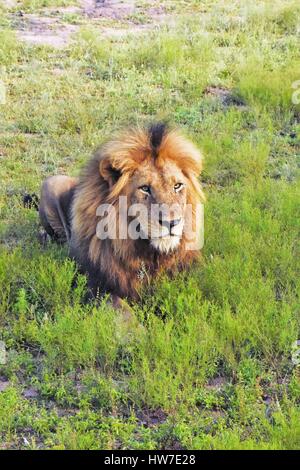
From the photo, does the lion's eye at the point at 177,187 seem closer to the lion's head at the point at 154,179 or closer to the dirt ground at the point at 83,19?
the lion's head at the point at 154,179

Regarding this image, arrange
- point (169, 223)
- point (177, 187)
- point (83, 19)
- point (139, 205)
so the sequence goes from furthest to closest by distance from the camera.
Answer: point (83, 19), point (177, 187), point (139, 205), point (169, 223)

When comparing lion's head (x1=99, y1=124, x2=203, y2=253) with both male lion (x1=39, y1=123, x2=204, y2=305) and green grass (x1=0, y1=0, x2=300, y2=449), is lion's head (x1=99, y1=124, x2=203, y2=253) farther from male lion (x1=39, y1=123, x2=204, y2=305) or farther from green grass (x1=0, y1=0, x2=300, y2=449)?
green grass (x1=0, y1=0, x2=300, y2=449)

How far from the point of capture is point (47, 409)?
4.35m

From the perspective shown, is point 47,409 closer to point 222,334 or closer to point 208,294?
point 222,334

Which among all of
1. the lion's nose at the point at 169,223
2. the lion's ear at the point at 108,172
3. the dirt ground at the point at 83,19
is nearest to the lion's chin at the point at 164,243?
the lion's nose at the point at 169,223

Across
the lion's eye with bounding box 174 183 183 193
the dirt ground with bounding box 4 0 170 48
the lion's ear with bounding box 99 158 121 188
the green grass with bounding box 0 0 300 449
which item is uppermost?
the lion's ear with bounding box 99 158 121 188

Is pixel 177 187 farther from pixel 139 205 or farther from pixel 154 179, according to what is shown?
pixel 139 205

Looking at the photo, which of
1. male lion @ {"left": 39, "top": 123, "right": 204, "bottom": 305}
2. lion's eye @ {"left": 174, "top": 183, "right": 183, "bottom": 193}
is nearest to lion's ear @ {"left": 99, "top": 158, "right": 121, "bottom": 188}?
male lion @ {"left": 39, "top": 123, "right": 204, "bottom": 305}

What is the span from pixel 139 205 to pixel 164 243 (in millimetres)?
272

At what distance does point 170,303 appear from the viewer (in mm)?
5086

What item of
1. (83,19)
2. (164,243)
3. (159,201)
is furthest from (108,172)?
(83,19)

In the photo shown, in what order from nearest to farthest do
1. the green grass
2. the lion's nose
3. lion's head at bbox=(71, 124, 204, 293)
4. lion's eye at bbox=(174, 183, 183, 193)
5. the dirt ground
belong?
the green grass
the lion's nose
lion's head at bbox=(71, 124, 204, 293)
lion's eye at bbox=(174, 183, 183, 193)
the dirt ground

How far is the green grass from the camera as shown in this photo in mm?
4168

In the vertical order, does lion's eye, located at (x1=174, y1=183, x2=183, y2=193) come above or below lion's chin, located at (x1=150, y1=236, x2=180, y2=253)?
above
